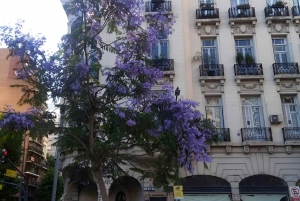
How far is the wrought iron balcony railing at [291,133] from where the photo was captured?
677 inches

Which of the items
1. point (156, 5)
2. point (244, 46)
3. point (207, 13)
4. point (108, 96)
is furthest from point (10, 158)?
point (108, 96)

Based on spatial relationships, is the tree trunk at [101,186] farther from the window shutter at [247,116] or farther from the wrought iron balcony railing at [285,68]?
the wrought iron balcony railing at [285,68]

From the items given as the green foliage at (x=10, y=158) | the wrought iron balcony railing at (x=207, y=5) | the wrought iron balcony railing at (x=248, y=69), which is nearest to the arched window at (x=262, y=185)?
the wrought iron balcony railing at (x=248, y=69)

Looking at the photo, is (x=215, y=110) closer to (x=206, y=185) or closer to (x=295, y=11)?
(x=206, y=185)

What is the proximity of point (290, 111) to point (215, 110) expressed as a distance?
4069 millimetres

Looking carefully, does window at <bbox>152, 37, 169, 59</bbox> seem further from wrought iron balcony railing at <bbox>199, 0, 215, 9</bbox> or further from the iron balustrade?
the iron balustrade

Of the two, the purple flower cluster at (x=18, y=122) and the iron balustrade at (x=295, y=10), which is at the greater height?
the iron balustrade at (x=295, y=10)

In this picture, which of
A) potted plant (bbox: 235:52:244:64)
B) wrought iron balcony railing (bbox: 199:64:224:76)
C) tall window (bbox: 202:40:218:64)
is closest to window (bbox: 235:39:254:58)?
potted plant (bbox: 235:52:244:64)

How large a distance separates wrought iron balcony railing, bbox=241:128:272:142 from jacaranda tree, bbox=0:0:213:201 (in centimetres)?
705

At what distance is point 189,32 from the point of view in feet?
64.6

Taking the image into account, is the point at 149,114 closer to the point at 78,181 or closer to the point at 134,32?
the point at 134,32

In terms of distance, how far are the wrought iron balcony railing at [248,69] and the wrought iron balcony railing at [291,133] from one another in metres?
3.37

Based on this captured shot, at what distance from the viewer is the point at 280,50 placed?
63.3 ft

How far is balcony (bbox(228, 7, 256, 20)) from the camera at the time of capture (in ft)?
64.3
